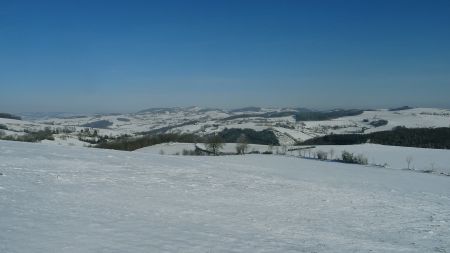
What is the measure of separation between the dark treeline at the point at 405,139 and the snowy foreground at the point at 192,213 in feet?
359

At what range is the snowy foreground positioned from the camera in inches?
564

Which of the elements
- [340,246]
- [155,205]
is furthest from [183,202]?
[340,246]

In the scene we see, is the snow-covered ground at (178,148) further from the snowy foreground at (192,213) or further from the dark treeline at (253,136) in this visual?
the snowy foreground at (192,213)

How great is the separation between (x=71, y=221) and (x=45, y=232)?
1999 millimetres

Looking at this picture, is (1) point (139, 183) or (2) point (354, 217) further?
(1) point (139, 183)

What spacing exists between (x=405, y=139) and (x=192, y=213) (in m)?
138

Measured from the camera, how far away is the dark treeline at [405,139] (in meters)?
135

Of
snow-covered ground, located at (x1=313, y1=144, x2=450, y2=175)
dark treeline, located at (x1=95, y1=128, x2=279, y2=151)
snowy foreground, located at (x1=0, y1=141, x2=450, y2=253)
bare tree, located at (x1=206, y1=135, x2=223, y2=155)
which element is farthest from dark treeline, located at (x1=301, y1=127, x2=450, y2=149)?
snowy foreground, located at (x1=0, y1=141, x2=450, y2=253)

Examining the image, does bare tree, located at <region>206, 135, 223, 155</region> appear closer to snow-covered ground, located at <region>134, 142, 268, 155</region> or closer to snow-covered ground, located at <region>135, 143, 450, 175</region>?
snow-covered ground, located at <region>134, 142, 268, 155</region>

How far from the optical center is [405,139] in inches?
5655

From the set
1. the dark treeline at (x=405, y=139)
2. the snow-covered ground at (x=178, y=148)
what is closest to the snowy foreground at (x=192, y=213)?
the snow-covered ground at (x=178, y=148)

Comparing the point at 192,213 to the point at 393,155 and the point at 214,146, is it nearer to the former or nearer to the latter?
the point at 393,155

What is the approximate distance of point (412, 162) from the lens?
8556 centimetres

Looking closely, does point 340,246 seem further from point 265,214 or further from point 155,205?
point 155,205
